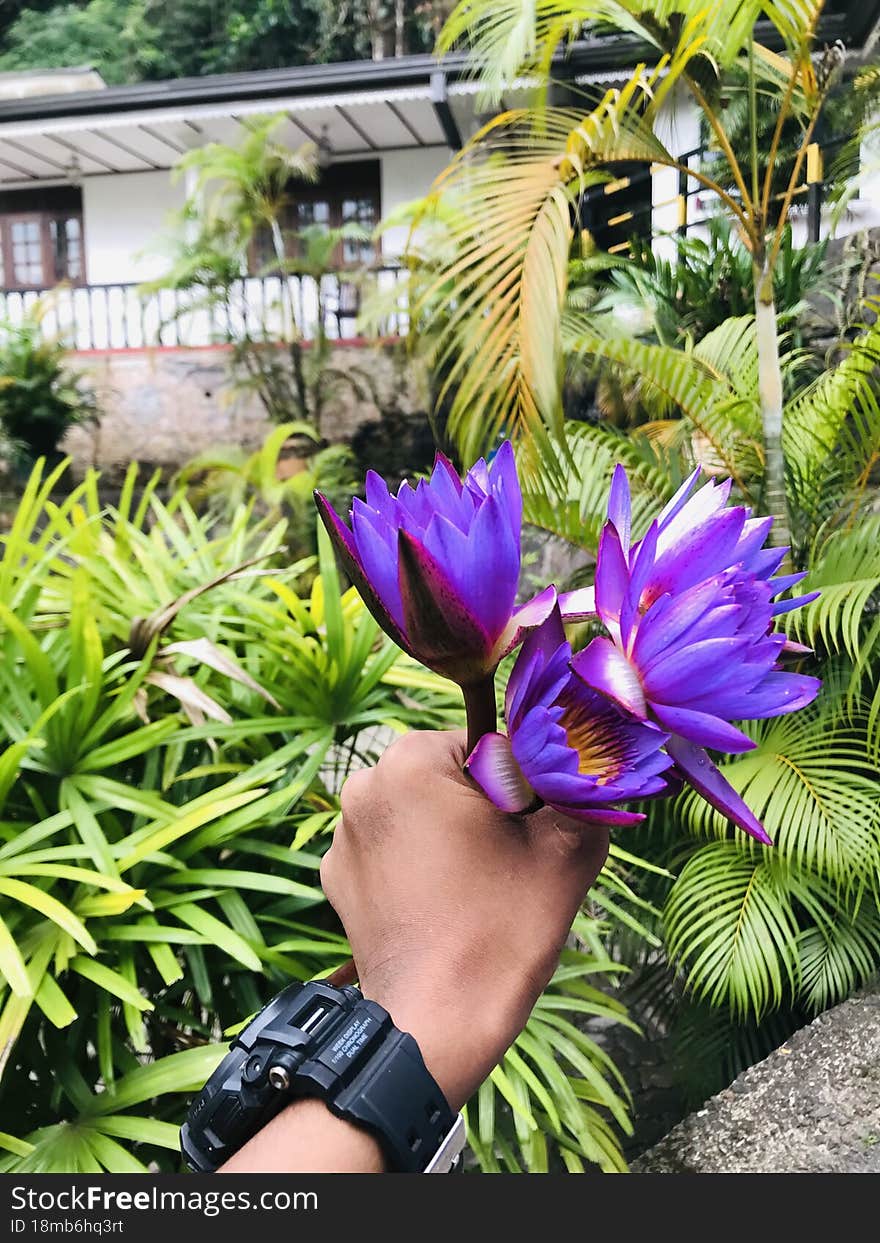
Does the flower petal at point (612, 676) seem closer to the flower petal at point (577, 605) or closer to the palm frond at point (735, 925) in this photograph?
the flower petal at point (577, 605)

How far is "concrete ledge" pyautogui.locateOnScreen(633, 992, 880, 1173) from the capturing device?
159 centimetres

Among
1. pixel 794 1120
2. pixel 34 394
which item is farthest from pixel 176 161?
pixel 794 1120

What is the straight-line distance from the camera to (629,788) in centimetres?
32

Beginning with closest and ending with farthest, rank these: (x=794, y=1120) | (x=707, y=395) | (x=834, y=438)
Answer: (x=794, y=1120) < (x=834, y=438) < (x=707, y=395)

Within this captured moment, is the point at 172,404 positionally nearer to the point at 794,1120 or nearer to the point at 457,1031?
the point at 794,1120

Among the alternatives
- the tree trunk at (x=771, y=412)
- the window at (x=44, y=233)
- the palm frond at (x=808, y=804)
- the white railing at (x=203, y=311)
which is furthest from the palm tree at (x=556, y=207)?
the window at (x=44, y=233)

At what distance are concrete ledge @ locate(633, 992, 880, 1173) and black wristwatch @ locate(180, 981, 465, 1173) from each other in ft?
4.73

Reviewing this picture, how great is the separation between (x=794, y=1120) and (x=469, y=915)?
64.9 inches

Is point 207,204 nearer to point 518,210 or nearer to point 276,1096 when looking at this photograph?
point 518,210

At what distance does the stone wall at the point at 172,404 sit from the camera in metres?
7.86

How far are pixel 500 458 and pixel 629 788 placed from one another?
0.45ft

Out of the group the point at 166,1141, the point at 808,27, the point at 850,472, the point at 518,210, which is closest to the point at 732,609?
the point at 166,1141

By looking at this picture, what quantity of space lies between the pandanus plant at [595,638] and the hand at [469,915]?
42mm

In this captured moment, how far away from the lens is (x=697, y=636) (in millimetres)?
323
